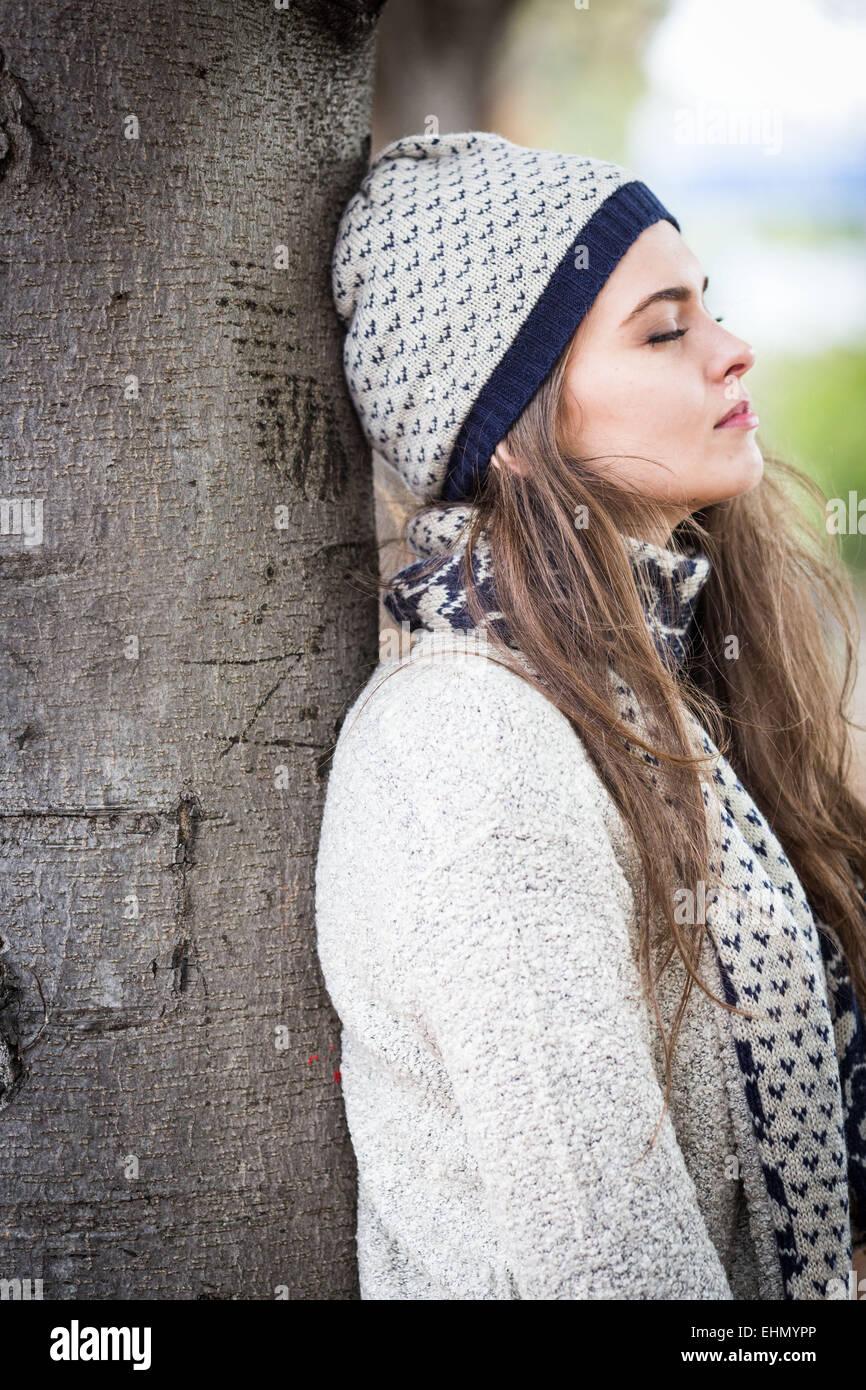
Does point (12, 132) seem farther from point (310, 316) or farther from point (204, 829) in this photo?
point (204, 829)

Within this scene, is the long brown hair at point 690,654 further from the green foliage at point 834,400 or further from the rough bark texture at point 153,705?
the green foliage at point 834,400

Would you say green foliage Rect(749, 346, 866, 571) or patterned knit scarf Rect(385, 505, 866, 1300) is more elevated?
green foliage Rect(749, 346, 866, 571)

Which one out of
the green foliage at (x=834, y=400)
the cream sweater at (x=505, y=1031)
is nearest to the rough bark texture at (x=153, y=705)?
the cream sweater at (x=505, y=1031)

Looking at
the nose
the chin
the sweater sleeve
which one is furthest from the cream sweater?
the nose

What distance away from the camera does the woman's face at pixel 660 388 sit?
4.71 ft

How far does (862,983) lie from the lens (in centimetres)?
160

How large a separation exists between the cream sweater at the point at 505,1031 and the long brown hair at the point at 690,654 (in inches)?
2.1

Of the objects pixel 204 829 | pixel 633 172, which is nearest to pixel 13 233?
pixel 204 829

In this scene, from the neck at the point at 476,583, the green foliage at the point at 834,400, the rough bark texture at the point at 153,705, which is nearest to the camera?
the rough bark texture at the point at 153,705

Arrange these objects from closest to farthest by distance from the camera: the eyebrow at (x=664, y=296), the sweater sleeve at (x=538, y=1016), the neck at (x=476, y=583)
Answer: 1. the sweater sleeve at (x=538, y=1016)
2. the neck at (x=476, y=583)
3. the eyebrow at (x=664, y=296)

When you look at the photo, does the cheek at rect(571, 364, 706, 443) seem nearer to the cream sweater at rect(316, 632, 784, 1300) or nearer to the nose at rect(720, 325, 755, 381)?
the nose at rect(720, 325, 755, 381)

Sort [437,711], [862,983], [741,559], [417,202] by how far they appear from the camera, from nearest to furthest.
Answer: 1. [437,711]
2. [417,202]
3. [862,983]
4. [741,559]

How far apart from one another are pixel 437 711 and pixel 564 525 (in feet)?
1.15

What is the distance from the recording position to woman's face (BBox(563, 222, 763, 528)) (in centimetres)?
144
